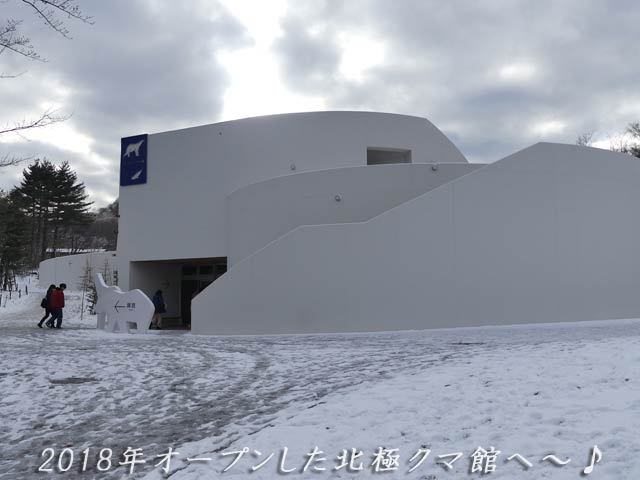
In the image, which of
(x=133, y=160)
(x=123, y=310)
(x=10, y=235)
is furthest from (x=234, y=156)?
(x=10, y=235)

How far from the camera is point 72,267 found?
42.8 m

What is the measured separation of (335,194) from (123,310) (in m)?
7.75

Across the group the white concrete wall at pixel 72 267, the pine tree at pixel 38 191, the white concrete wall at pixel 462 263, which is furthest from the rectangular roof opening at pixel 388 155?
the pine tree at pixel 38 191

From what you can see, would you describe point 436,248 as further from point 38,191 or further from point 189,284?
point 38,191

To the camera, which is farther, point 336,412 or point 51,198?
point 51,198

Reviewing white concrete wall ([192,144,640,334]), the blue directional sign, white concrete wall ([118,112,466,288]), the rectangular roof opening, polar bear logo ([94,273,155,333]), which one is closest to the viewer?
white concrete wall ([192,144,640,334])

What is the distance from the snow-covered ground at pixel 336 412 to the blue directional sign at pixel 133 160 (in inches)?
607

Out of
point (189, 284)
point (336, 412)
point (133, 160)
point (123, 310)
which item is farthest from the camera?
point (189, 284)

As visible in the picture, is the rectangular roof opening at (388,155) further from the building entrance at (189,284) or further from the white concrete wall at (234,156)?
the building entrance at (189,284)

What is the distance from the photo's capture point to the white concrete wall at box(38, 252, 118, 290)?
3911cm

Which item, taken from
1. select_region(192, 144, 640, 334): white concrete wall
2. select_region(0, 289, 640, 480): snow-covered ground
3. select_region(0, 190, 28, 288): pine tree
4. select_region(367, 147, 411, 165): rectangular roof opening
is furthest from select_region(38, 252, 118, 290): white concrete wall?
select_region(0, 289, 640, 480): snow-covered ground

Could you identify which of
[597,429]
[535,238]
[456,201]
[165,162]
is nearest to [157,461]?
[597,429]

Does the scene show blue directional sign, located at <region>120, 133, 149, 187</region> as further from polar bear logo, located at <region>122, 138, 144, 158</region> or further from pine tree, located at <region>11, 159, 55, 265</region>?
pine tree, located at <region>11, 159, 55, 265</region>

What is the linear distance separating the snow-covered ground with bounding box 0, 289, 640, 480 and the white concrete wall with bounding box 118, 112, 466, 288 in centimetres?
1286
